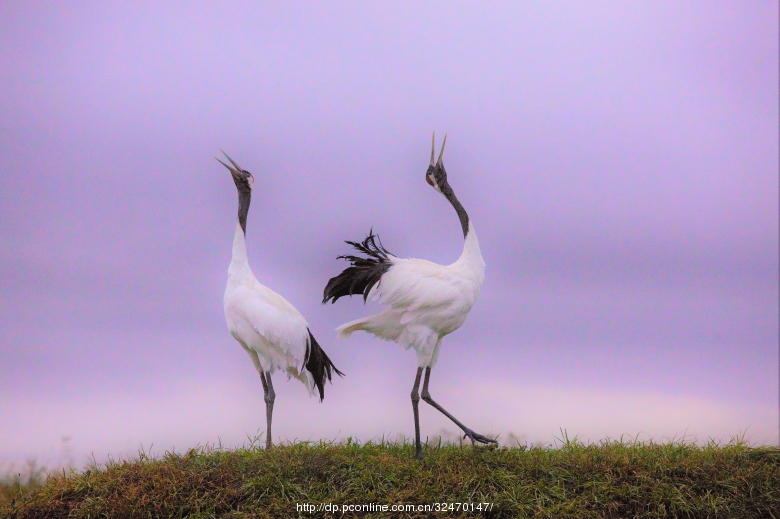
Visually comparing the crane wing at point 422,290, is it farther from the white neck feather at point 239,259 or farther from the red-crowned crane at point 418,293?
the white neck feather at point 239,259

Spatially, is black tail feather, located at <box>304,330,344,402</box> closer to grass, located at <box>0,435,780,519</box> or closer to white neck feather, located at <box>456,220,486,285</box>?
grass, located at <box>0,435,780,519</box>

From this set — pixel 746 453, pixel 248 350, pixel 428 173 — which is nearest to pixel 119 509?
pixel 248 350

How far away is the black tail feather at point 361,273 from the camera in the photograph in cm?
755

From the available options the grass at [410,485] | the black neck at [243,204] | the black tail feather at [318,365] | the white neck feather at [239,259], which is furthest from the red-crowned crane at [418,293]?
the black neck at [243,204]

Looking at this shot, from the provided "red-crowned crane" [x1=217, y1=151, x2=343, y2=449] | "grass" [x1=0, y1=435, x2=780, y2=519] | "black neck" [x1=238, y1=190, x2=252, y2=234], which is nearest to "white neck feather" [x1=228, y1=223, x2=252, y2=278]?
"red-crowned crane" [x1=217, y1=151, x2=343, y2=449]

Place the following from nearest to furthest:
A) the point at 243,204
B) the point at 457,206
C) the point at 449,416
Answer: the point at 449,416 → the point at 457,206 → the point at 243,204

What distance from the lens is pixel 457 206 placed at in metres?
7.93

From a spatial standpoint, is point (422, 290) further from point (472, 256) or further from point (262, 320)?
point (262, 320)

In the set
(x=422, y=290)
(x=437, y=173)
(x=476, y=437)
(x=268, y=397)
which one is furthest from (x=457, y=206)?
(x=268, y=397)

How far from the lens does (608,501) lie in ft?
21.5

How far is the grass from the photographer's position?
21.0 ft

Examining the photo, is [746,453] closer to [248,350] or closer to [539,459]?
[539,459]

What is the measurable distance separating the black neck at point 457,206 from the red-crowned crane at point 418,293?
0.04 feet

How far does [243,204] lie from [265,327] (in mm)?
1494
